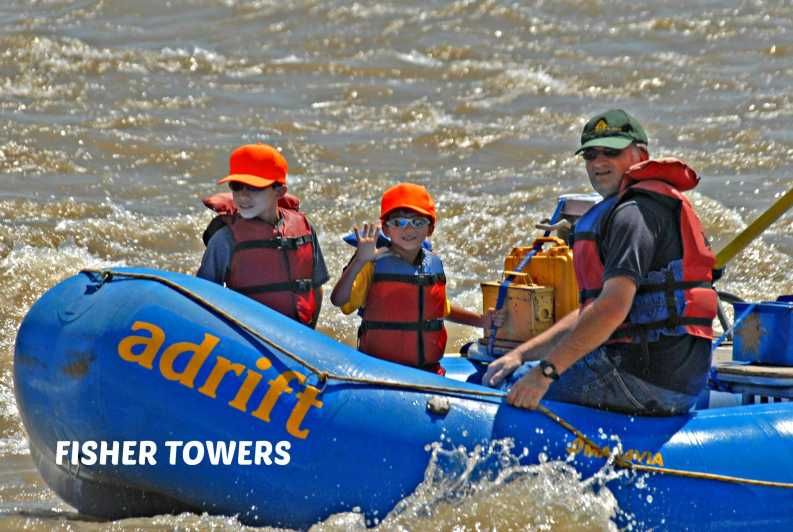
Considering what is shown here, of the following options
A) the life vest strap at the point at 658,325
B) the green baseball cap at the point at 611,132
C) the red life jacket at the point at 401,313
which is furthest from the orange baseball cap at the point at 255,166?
the life vest strap at the point at 658,325

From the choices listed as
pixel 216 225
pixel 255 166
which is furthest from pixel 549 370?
pixel 216 225

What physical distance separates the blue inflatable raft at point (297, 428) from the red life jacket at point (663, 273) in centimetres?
32

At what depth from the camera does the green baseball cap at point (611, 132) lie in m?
4.28

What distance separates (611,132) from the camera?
4285mm

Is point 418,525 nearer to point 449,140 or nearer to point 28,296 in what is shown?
point 28,296

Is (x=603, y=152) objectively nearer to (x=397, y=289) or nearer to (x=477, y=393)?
(x=477, y=393)

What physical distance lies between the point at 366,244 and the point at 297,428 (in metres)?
0.93

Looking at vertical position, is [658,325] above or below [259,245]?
below

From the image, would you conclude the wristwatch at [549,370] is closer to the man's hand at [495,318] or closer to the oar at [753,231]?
the man's hand at [495,318]

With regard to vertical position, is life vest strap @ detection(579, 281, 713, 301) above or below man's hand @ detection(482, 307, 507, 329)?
above

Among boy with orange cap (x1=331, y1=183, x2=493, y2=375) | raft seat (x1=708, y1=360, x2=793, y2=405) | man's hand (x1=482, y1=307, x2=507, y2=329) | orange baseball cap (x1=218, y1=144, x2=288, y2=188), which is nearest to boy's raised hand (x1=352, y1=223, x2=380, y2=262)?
boy with orange cap (x1=331, y1=183, x2=493, y2=375)

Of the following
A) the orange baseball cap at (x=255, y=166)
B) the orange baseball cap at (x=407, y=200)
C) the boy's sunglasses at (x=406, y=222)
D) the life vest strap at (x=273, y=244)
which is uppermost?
the orange baseball cap at (x=255, y=166)

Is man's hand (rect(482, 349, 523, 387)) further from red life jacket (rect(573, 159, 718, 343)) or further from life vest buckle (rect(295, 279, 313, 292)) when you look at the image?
life vest buckle (rect(295, 279, 313, 292))

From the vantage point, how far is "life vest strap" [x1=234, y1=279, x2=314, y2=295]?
4.96 meters
